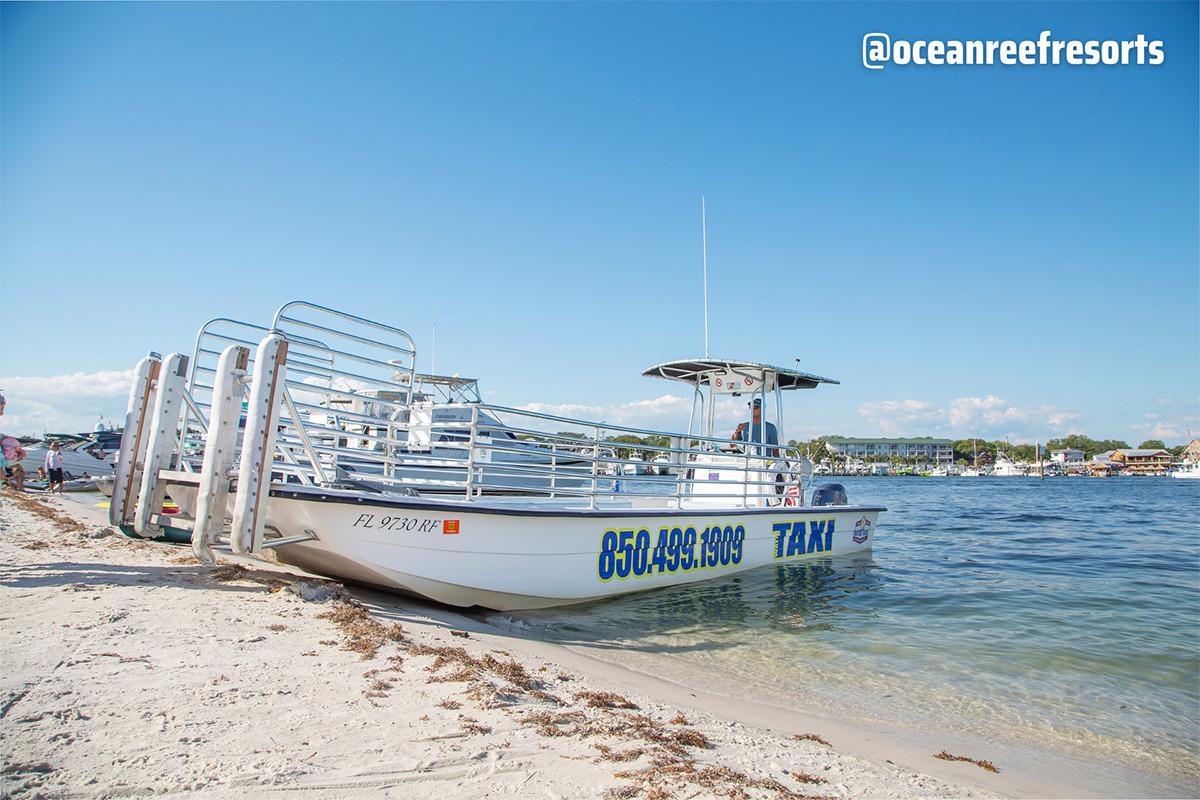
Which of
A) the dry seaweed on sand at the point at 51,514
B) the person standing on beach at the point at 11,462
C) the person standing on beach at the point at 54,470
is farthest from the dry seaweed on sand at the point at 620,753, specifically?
the person standing on beach at the point at 54,470

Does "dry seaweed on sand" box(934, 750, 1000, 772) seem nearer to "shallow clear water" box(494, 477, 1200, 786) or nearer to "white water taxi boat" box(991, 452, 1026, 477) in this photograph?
"shallow clear water" box(494, 477, 1200, 786)

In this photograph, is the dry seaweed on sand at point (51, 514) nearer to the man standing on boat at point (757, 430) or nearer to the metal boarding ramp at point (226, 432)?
the metal boarding ramp at point (226, 432)

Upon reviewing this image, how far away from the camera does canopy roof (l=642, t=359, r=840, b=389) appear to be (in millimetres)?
10641

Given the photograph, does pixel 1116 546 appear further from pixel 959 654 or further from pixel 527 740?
pixel 527 740

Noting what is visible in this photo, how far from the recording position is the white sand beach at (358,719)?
2.72 m

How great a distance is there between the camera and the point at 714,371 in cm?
1101

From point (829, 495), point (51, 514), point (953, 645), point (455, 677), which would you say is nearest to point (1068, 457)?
point (829, 495)

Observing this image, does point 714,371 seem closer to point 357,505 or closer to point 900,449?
point 357,505

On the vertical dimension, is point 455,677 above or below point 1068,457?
below

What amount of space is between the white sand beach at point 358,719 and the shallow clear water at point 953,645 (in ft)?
2.90

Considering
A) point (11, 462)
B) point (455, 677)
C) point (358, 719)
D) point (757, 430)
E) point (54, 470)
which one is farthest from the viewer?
point (54, 470)

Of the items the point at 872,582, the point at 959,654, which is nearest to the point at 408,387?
the point at 959,654

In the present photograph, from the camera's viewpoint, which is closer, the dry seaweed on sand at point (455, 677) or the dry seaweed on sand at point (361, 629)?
the dry seaweed on sand at point (455, 677)

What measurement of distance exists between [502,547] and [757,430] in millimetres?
5710
